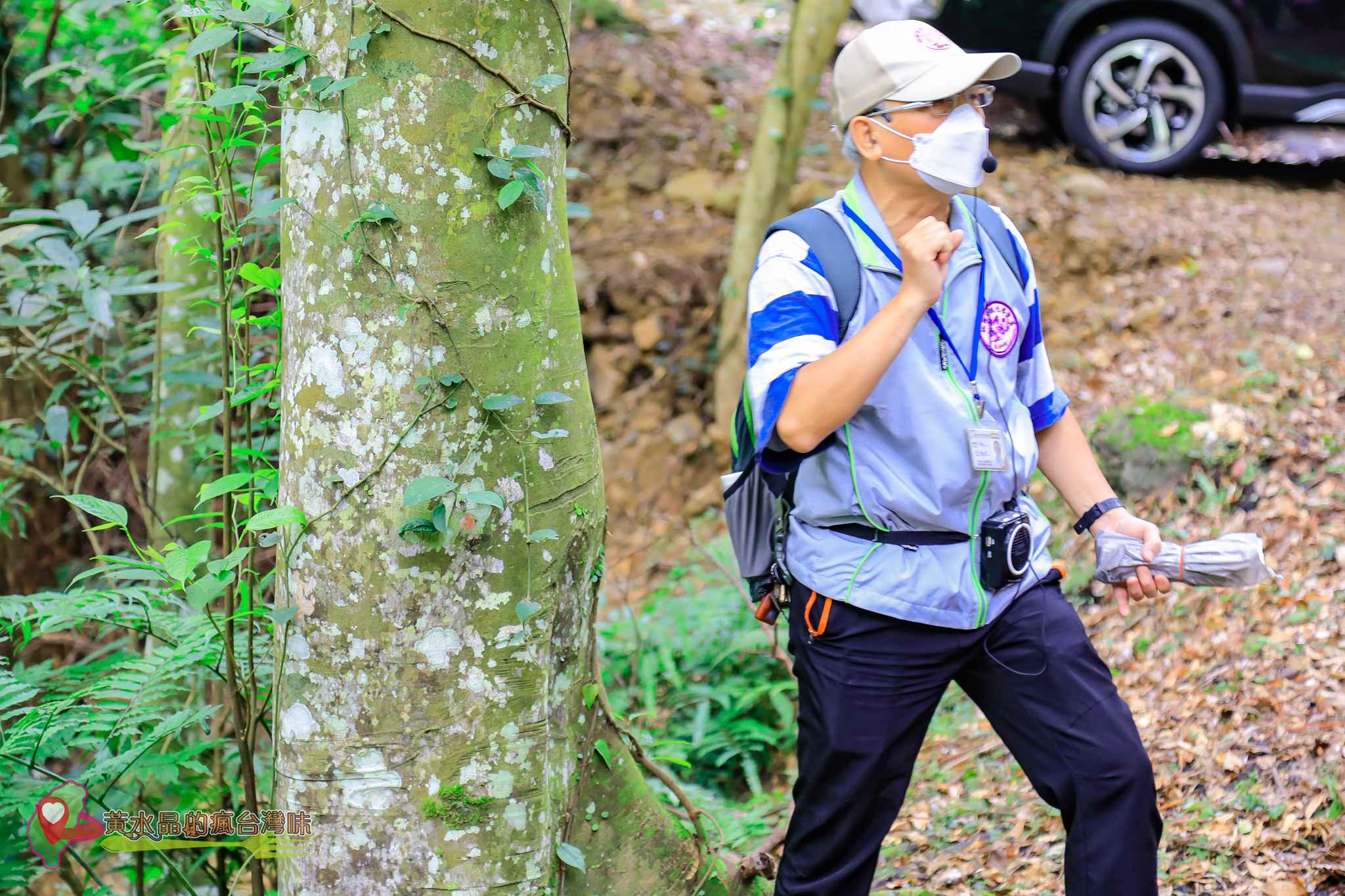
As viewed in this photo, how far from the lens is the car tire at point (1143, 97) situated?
7207mm

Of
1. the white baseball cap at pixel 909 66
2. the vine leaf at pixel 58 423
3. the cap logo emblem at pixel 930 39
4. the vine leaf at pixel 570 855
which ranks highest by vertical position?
the cap logo emblem at pixel 930 39

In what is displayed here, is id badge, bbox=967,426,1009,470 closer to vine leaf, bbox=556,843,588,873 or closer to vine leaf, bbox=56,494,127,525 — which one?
vine leaf, bbox=556,843,588,873

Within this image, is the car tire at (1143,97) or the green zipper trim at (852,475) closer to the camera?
the green zipper trim at (852,475)

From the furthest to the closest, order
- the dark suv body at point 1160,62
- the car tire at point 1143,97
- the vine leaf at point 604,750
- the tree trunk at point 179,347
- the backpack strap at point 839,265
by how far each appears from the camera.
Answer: the car tire at point 1143,97
the dark suv body at point 1160,62
the tree trunk at point 179,347
the vine leaf at point 604,750
the backpack strap at point 839,265

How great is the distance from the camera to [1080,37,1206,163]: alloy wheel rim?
23.8 feet

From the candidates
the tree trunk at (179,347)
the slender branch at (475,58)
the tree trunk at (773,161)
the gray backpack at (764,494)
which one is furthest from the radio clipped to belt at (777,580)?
the tree trunk at (773,161)

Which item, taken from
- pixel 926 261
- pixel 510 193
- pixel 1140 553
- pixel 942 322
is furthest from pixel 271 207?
pixel 1140 553

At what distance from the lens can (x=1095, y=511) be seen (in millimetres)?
2596

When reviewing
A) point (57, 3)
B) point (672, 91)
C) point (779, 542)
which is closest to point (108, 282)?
point (57, 3)

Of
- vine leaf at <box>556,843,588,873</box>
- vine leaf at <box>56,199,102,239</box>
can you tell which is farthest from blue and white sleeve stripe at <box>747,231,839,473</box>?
vine leaf at <box>56,199,102,239</box>

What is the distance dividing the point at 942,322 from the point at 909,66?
0.57m

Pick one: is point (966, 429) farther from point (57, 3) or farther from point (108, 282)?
point (57, 3)

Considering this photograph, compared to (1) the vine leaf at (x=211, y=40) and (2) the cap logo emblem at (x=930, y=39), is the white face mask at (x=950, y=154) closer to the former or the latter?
(2) the cap logo emblem at (x=930, y=39)

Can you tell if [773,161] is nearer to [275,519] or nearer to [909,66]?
[909,66]
